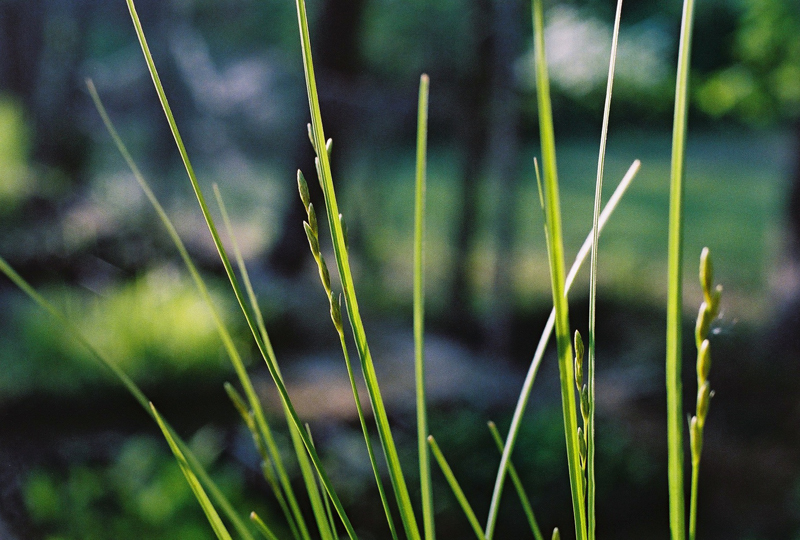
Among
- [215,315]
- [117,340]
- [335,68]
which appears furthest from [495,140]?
[215,315]

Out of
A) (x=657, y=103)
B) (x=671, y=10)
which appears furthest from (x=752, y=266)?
(x=671, y=10)

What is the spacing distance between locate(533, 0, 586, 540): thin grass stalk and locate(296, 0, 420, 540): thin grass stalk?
52 mm

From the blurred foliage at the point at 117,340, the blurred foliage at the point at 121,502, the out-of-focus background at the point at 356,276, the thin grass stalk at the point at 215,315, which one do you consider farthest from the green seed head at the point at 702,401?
the blurred foliage at the point at 117,340

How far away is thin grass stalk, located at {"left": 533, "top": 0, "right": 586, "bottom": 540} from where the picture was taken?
0.15 m

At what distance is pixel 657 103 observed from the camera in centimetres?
297

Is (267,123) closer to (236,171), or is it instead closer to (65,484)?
(236,171)

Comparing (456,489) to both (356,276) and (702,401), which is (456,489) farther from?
(356,276)

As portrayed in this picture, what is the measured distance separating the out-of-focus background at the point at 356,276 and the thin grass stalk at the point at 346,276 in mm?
889

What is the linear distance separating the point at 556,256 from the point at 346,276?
7 centimetres

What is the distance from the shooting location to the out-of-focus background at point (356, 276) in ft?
4.90

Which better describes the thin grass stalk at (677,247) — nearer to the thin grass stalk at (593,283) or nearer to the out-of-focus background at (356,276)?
the thin grass stalk at (593,283)

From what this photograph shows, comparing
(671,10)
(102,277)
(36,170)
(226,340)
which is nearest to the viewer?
(226,340)

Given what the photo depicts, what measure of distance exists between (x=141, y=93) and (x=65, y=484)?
2.07 metres

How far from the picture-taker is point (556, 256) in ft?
0.57
